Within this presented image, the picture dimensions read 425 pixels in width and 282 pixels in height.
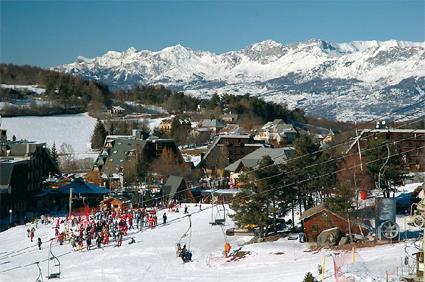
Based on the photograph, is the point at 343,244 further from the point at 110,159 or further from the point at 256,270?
the point at 110,159

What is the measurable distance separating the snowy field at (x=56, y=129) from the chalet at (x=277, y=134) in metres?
22.5

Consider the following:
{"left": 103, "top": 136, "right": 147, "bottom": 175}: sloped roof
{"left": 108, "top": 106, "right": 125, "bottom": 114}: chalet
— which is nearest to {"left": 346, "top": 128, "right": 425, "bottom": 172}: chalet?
{"left": 103, "top": 136, "right": 147, "bottom": 175}: sloped roof

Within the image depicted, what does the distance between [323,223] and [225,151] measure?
41.6m

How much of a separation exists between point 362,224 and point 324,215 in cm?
149

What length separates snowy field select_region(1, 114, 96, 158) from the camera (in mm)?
92312

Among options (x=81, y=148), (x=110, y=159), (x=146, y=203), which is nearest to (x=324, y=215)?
(x=146, y=203)

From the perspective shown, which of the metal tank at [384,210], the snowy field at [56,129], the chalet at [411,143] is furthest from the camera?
the snowy field at [56,129]

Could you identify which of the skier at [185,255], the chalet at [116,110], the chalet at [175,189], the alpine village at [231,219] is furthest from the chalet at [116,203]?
the chalet at [116,110]

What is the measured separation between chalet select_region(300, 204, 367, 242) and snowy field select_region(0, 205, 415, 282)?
0.71m

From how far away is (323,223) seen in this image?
26.6 meters

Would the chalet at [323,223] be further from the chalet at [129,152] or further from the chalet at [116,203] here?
the chalet at [129,152]

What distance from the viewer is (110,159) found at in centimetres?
6544

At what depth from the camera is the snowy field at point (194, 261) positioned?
2203 cm

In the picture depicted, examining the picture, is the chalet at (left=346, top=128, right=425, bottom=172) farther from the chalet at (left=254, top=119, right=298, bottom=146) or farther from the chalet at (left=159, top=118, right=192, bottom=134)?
the chalet at (left=159, top=118, right=192, bottom=134)
